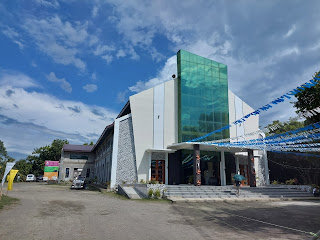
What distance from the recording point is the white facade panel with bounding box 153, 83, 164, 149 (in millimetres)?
19797

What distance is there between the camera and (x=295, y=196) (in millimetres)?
17312

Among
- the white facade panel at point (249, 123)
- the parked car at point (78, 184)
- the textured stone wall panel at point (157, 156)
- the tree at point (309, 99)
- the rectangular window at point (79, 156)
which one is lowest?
Result: the parked car at point (78, 184)

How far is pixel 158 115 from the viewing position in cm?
2023

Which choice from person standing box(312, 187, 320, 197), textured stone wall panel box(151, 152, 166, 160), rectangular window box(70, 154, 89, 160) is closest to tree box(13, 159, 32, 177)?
rectangular window box(70, 154, 89, 160)

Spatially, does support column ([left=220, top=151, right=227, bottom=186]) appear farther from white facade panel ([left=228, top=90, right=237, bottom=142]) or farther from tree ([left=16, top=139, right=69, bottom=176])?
tree ([left=16, top=139, right=69, bottom=176])

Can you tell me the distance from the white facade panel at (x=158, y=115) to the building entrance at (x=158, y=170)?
144 centimetres

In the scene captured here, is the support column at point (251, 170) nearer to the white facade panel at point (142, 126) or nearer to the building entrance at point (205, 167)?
the building entrance at point (205, 167)

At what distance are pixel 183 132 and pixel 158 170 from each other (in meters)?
3.89

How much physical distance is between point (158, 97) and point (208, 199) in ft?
32.1

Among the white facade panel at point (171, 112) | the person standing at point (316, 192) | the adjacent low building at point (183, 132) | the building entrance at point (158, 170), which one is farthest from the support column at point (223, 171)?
the person standing at point (316, 192)

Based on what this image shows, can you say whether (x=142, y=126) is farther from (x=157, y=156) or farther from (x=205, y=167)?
→ (x=205, y=167)

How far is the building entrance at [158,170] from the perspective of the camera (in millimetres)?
19758

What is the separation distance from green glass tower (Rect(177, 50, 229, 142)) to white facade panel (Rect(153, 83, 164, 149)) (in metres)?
1.63

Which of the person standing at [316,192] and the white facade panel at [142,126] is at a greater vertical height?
the white facade panel at [142,126]
